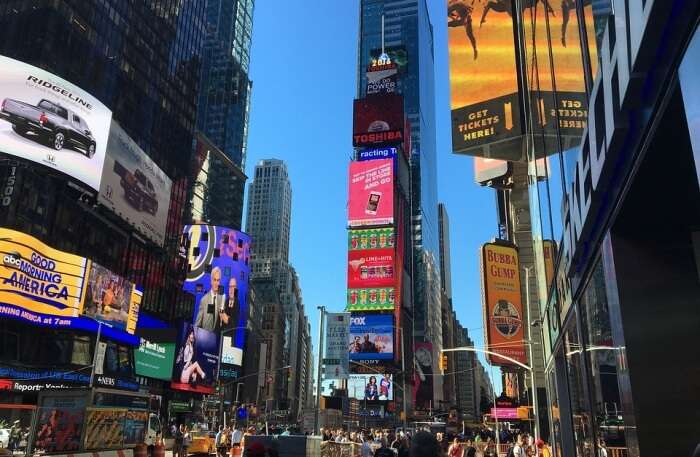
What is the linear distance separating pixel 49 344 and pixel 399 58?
15865 centimetres

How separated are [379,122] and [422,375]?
195ft

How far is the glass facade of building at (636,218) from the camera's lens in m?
4.10

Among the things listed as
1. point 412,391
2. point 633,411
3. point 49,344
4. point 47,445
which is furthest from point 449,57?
point 412,391

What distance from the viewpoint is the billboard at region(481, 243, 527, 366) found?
4117 centimetres

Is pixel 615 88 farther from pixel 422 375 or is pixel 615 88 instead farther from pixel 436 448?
pixel 422 375

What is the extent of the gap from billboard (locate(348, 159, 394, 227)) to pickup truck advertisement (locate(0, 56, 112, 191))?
239ft

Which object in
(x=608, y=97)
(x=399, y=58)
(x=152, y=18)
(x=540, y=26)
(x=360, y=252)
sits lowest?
(x=608, y=97)

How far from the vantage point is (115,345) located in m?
46.2

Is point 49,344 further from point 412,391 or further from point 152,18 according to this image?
point 412,391

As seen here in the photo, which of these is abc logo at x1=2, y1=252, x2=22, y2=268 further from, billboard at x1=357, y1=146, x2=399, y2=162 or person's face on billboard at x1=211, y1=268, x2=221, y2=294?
billboard at x1=357, y1=146, x2=399, y2=162

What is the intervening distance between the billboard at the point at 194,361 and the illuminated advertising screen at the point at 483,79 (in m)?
46.9

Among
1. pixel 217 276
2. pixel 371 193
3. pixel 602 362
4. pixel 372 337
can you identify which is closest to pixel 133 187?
pixel 217 276

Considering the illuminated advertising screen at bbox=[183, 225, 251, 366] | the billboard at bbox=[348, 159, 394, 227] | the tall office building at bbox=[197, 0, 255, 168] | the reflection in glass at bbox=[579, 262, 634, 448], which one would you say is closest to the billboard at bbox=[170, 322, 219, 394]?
the illuminated advertising screen at bbox=[183, 225, 251, 366]

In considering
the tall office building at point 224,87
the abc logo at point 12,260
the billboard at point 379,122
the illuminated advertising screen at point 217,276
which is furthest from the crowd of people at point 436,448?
the tall office building at point 224,87
